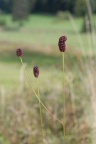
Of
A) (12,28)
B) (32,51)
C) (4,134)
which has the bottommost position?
(4,134)

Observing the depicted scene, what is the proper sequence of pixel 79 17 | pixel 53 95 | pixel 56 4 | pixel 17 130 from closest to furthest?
pixel 17 130
pixel 53 95
pixel 79 17
pixel 56 4

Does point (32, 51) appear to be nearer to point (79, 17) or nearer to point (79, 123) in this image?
point (79, 17)

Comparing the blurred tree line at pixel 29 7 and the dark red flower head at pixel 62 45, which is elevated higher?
the blurred tree line at pixel 29 7

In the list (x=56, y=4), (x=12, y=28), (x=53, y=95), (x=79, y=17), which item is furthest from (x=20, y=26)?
(x=53, y=95)

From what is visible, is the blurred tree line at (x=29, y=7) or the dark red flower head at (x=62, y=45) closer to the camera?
the dark red flower head at (x=62, y=45)

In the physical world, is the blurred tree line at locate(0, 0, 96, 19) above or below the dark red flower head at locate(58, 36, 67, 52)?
above

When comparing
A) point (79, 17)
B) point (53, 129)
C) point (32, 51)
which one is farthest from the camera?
point (79, 17)

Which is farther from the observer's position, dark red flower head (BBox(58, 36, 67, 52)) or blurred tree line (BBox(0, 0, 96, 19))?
blurred tree line (BBox(0, 0, 96, 19))

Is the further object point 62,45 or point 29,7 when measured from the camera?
point 29,7

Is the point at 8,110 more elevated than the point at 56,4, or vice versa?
the point at 56,4

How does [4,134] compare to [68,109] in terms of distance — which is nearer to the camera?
[4,134]

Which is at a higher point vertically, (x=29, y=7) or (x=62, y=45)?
(x=29, y=7)
